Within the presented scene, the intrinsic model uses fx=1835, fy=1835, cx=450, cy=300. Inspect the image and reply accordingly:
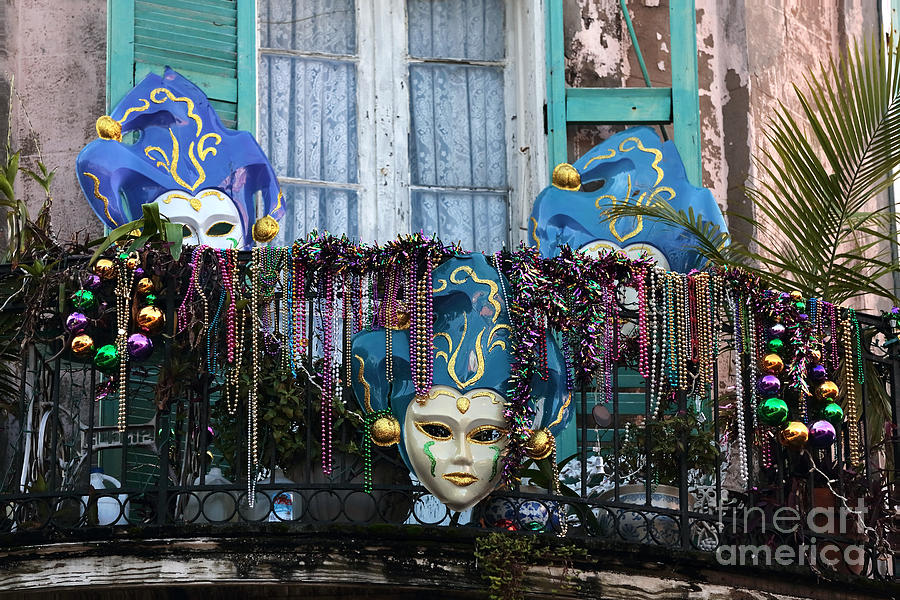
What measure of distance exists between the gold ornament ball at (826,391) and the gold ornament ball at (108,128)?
10.1 ft

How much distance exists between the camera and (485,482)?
696 cm

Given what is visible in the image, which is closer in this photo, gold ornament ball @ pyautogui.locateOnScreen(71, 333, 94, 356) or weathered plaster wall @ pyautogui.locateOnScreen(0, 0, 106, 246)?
gold ornament ball @ pyautogui.locateOnScreen(71, 333, 94, 356)

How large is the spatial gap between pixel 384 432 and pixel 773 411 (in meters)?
1.61

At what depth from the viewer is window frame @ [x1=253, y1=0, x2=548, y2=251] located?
28.1 ft

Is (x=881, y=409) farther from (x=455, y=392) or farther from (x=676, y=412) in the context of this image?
(x=455, y=392)

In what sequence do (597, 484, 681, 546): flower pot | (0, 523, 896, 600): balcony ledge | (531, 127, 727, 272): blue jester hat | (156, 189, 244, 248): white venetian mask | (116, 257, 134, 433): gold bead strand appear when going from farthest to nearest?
(531, 127, 727, 272): blue jester hat < (156, 189, 244, 248): white venetian mask < (597, 484, 681, 546): flower pot < (116, 257, 134, 433): gold bead strand < (0, 523, 896, 600): balcony ledge

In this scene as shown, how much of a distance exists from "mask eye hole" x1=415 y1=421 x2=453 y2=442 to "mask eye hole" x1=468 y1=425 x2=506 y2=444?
88mm

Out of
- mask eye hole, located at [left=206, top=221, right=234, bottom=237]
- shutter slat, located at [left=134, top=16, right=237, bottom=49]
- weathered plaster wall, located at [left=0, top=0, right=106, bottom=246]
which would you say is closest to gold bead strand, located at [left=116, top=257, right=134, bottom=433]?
mask eye hole, located at [left=206, top=221, right=234, bottom=237]

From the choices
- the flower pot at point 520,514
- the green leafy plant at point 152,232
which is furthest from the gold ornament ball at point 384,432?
the green leafy plant at point 152,232

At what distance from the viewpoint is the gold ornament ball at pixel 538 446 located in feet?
23.0

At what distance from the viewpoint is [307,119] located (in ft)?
28.3

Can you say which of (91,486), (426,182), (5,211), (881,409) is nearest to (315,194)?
(426,182)

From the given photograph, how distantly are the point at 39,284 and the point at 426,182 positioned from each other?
2211mm

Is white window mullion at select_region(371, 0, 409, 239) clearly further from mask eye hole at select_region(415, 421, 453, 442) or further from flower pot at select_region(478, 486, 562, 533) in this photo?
flower pot at select_region(478, 486, 562, 533)
